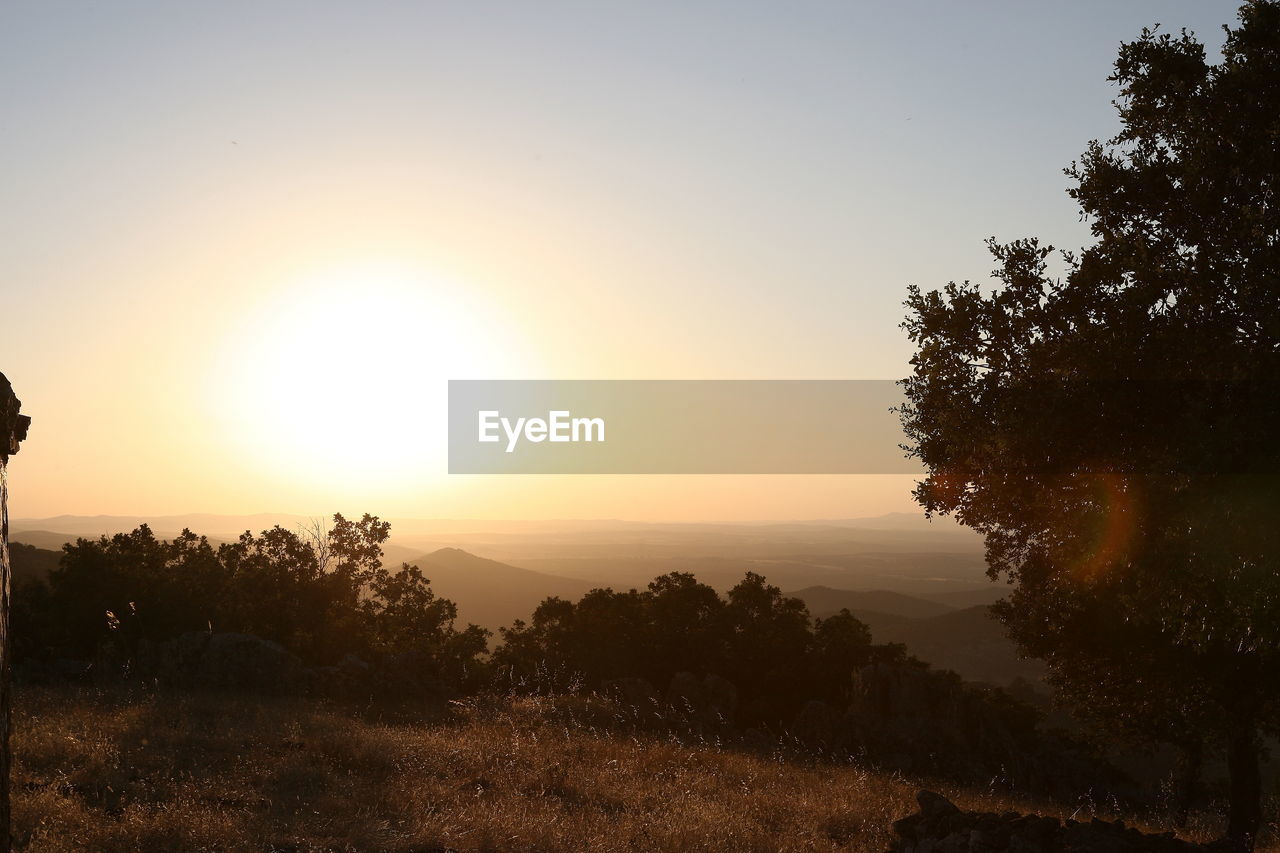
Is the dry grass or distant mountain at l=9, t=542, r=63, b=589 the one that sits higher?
the dry grass

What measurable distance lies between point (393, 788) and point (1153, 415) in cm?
1240

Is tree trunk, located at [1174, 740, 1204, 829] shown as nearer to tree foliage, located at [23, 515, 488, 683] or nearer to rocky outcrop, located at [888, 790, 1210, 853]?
rocky outcrop, located at [888, 790, 1210, 853]

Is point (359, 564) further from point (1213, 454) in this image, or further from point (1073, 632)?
point (1213, 454)

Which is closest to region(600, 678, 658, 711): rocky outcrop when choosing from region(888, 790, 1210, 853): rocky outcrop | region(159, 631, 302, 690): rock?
region(159, 631, 302, 690): rock

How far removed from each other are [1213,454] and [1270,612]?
2128 mm

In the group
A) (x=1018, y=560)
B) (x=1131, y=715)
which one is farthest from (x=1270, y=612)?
(x=1131, y=715)

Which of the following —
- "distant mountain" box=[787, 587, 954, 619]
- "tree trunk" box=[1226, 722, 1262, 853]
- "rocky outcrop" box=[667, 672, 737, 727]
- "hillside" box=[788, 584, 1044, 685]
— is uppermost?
"tree trunk" box=[1226, 722, 1262, 853]

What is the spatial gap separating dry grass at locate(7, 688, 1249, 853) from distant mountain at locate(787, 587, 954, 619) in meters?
148

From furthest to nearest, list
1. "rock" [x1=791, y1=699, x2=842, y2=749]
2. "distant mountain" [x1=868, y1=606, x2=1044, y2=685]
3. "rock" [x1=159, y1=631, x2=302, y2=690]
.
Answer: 1. "distant mountain" [x1=868, y1=606, x2=1044, y2=685]
2. "rock" [x1=791, y1=699, x2=842, y2=749]
3. "rock" [x1=159, y1=631, x2=302, y2=690]

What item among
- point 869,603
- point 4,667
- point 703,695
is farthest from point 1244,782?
point 869,603

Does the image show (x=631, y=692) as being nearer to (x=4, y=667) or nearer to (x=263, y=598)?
(x=263, y=598)

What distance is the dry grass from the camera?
9906 millimetres

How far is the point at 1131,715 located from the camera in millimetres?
16312

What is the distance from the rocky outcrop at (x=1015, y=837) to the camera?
30.6ft
